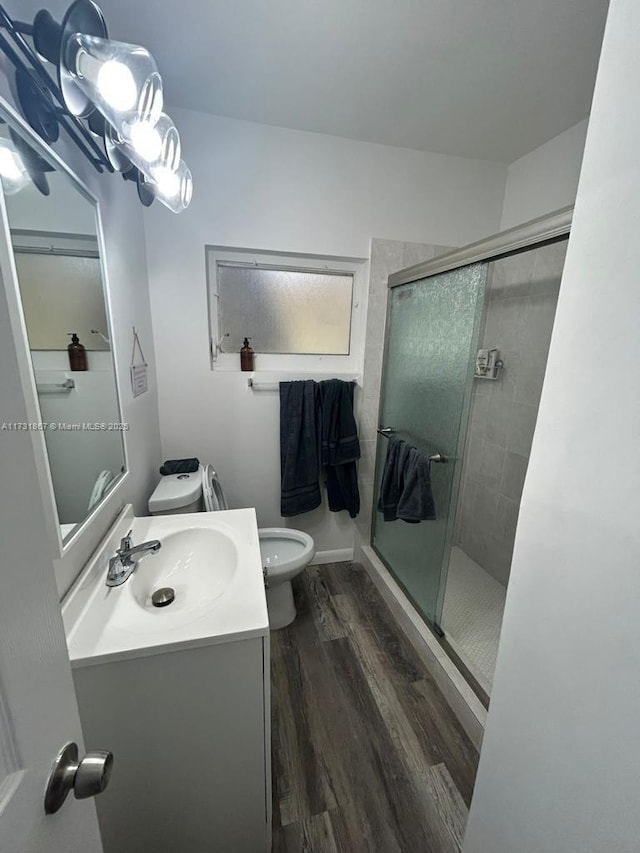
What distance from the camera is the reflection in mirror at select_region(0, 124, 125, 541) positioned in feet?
2.34

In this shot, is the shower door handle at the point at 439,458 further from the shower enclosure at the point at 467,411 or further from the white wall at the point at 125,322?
→ the white wall at the point at 125,322

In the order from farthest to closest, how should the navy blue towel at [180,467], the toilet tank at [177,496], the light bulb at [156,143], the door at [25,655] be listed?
the navy blue towel at [180,467] → the toilet tank at [177,496] → the light bulb at [156,143] → the door at [25,655]

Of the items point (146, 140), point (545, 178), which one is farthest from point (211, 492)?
point (545, 178)

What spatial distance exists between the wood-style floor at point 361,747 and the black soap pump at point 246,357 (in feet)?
4.56

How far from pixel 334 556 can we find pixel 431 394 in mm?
1284

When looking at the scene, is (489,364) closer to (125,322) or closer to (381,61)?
(381,61)

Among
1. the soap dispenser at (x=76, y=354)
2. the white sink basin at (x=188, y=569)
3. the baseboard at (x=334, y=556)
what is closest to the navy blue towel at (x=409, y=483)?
the baseboard at (x=334, y=556)

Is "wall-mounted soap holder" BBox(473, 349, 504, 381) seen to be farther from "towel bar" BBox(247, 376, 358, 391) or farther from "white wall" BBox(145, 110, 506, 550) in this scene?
"towel bar" BBox(247, 376, 358, 391)

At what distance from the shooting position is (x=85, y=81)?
691 millimetres

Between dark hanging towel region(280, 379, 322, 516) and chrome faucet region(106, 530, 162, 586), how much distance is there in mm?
955

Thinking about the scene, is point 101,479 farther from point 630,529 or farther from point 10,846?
point 630,529

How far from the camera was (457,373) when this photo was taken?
56.0 inches

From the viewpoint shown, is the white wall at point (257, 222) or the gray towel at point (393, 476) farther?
the gray towel at point (393, 476)

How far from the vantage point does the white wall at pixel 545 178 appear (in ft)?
5.01
